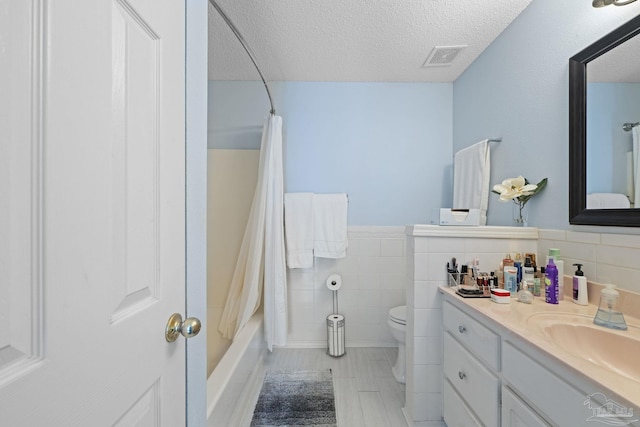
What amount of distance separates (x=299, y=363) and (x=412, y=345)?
104 centimetres

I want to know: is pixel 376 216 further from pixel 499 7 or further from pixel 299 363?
pixel 499 7

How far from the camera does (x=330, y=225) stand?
2.41 meters

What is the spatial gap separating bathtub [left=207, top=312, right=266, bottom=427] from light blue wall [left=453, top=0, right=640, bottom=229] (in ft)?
6.04

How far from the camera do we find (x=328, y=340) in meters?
2.33

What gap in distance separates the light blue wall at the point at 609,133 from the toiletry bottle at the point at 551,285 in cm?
39

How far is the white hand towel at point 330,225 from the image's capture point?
2393 millimetres

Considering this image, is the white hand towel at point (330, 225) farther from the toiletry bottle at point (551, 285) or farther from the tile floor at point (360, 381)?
the toiletry bottle at point (551, 285)

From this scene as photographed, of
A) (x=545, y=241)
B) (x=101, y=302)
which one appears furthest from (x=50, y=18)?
(x=545, y=241)

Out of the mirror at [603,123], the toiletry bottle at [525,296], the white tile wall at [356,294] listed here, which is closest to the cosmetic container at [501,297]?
the toiletry bottle at [525,296]

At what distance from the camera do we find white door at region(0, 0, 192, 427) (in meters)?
0.33

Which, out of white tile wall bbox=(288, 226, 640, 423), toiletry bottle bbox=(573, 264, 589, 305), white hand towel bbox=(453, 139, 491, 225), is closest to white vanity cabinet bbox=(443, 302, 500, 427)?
white tile wall bbox=(288, 226, 640, 423)

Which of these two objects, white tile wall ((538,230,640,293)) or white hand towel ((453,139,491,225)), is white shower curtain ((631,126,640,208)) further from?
white hand towel ((453,139,491,225))

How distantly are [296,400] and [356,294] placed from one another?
99 cm

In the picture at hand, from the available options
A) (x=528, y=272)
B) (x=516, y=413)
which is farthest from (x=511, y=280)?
(x=516, y=413)
